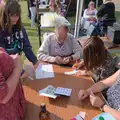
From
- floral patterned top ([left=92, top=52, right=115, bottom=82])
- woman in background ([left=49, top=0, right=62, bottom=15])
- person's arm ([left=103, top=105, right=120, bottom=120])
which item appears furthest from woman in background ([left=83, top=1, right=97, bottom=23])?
person's arm ([left=103, top=105, right=120, bottom=120])

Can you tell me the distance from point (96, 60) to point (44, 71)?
1.81ft

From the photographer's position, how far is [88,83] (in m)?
1.92

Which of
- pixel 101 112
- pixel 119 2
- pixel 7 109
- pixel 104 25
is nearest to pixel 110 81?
pixel 101 112

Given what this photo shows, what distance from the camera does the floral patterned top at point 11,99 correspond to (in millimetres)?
1038

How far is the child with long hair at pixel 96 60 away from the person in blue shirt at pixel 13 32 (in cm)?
61

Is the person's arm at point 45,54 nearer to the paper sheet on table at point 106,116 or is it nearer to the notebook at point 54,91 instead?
the notebook at point 54,91

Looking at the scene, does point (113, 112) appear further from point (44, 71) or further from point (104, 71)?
point (44, 71)

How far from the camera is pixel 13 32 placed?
2.10 metres

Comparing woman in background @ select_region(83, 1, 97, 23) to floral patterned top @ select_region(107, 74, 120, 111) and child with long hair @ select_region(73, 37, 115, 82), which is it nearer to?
child with long hair @ select_region(73, 37, 115, 82)

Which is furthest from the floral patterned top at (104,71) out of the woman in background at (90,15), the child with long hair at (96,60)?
the woman in background at (90,15)

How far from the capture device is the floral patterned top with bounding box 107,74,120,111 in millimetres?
1547

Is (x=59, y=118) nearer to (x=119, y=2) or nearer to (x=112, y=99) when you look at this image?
(x=112, y=99)

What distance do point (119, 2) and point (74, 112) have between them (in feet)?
29.6

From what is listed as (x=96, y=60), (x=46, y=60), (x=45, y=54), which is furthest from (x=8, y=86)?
(x=45, y=54)
